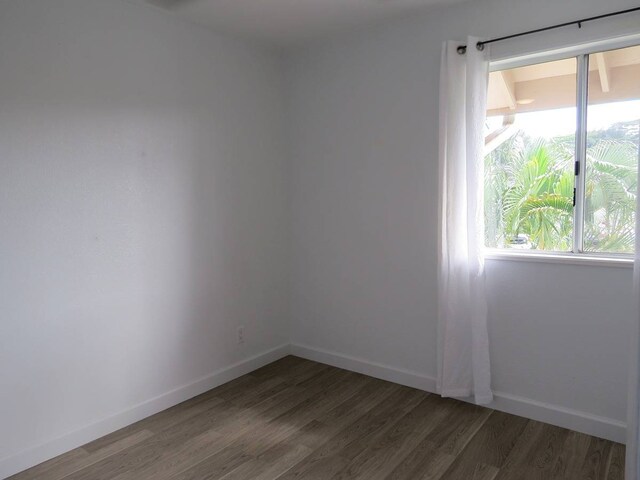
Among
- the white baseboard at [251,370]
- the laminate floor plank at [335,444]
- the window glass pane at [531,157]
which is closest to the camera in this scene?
the laminate floor plank at [335,444]

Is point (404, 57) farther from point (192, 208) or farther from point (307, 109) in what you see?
point (192, 208)

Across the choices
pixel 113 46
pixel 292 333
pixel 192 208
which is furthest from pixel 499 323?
pixel 113 46

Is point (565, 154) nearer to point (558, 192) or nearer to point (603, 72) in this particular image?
point (558, 192)

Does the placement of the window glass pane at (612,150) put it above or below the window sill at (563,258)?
above

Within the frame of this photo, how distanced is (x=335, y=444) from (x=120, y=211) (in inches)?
68.5

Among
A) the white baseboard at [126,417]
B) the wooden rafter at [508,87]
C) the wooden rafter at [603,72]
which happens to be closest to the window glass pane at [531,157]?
the wooden rafter at [508,87]

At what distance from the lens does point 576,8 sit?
238 cm

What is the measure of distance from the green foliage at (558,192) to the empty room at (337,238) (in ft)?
0.04

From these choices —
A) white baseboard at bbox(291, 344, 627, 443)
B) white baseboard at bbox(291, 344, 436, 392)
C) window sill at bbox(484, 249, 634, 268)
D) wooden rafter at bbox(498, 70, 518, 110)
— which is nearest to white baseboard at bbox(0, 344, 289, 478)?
white baseboard at bbox(291, 344, 436, 392)

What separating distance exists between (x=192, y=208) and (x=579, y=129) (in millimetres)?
2314

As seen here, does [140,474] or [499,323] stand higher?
[499,323]

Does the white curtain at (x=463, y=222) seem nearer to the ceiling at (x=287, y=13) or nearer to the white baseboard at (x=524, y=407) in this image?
the white baseboard at (x=524, y=407)

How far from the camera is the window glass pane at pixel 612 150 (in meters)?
2.37

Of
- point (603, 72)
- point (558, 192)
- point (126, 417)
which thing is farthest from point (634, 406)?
point (126, 417)
